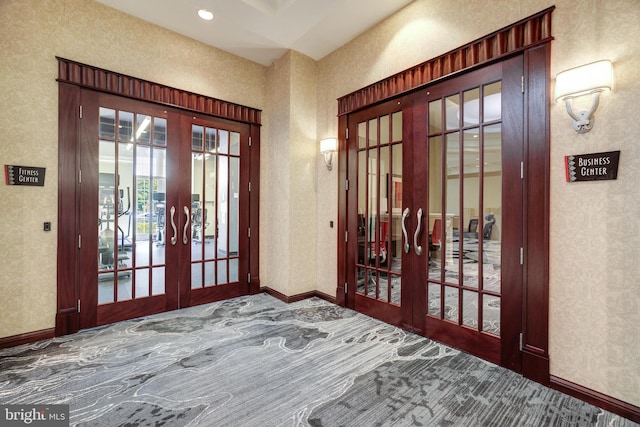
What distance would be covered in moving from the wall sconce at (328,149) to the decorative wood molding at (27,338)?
3.55 m

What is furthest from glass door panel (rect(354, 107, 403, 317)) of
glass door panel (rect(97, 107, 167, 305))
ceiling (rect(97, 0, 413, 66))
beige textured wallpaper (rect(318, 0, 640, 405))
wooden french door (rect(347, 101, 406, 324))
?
glass door panel (rect(97, 107, 167, 305))

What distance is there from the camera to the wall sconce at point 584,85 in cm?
184

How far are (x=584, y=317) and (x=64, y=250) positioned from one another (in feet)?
15.0

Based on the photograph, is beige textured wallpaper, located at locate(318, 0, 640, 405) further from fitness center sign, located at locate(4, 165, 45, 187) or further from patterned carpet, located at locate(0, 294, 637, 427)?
fitness center sign, located at locate(4, 165, 45, 187)

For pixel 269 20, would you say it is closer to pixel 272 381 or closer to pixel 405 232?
pixel 405 232

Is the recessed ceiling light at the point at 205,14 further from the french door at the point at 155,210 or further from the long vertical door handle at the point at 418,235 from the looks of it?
the long vertical door handle at the point at 418,235

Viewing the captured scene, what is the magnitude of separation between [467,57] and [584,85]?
995mm

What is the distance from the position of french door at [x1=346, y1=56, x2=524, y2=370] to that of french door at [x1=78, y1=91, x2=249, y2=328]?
194 cm

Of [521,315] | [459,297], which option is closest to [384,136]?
[459,297]

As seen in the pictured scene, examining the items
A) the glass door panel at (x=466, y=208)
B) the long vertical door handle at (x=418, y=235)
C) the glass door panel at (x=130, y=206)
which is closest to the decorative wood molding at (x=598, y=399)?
the glass door panel at (x=466, y=208)

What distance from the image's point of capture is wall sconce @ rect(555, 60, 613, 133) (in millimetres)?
1839

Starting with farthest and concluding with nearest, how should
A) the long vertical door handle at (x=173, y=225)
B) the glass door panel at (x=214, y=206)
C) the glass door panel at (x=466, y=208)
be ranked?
the glass door panel at (x=214, y=206), the long vertical door handle at (x=173, y=225), the glass door panel at (x=466, y=208)

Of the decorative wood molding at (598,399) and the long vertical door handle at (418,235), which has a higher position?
the long vertical door handle at (418,235)

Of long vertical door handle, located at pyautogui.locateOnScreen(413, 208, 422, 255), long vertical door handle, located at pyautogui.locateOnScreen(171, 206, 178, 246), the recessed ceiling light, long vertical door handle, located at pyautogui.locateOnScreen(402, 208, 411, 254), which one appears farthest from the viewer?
long vertical door handle, located at pyautogui.locateOnScreen(171, 206, 178, 246)
